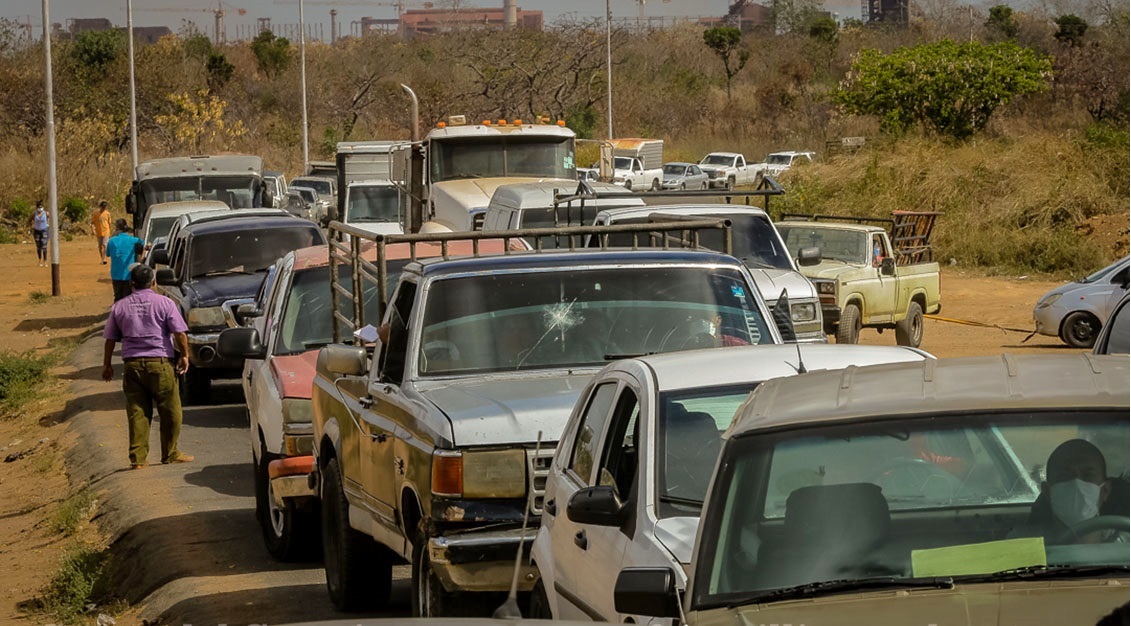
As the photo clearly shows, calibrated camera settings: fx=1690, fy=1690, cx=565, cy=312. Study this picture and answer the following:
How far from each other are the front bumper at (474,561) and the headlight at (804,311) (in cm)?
1009

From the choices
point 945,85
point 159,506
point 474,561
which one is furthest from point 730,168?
point 474,561

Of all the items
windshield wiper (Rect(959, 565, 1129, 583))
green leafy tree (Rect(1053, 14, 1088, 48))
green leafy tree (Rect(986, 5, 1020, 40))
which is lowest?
windshield wiper (Rect(959, 565, 1129, 583))

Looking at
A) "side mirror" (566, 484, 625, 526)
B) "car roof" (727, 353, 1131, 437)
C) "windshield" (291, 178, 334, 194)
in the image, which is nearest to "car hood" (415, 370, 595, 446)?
"side mirror" (566, 484, 625, 526)

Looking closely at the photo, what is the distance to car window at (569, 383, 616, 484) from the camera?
19.1ft

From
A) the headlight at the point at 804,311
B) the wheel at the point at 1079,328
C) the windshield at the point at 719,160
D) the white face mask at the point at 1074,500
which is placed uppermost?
the windshield at the point at 719,160

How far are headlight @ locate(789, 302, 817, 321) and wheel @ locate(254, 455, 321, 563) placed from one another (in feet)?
23.1

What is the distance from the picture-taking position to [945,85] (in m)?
45.5

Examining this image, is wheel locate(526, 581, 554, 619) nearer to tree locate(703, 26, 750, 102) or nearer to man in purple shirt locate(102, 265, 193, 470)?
man in purple shirt locate(102, 265, 193, 470)

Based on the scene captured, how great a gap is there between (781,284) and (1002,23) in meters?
76.4

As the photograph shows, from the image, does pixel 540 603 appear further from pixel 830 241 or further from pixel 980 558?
pixel 830 241

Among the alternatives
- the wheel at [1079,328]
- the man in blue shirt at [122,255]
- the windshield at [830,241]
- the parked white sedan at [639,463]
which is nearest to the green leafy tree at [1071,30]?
the wheel at [1079,328]

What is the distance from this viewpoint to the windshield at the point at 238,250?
65.8 feet

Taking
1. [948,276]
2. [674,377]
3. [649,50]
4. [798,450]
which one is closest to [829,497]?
[798,450]

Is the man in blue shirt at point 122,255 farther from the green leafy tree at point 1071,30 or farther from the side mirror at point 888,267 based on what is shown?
the green leafy tree at point 1071,30
